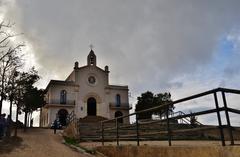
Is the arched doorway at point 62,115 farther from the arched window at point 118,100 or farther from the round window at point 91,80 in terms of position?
the arched window at point 118,100

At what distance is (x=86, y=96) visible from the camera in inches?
1623

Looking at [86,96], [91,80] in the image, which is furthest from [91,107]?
[91,80]

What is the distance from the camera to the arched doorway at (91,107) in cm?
4125

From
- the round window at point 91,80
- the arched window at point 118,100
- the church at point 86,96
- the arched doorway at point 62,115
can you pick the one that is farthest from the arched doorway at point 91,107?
the arched window at point 118,100

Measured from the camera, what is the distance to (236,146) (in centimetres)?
420

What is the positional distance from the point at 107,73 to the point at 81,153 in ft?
110

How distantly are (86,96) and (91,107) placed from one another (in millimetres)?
1878

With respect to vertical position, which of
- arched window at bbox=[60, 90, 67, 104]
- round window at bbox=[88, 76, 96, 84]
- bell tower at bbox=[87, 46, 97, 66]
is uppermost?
bell tower at bbox=[87, 46, 97, 66]

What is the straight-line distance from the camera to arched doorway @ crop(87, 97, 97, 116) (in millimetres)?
41250

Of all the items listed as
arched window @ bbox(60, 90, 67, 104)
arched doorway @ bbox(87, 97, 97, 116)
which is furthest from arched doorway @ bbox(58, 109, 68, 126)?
arched doorway @ bbox(87, 97, 97, 116)

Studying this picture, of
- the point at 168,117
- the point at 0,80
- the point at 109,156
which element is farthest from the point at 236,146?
the point at 0,80

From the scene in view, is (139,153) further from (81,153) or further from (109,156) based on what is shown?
(81,153)

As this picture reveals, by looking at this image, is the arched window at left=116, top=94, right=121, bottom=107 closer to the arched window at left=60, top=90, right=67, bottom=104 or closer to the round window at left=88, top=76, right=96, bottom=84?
the round window at left=88, top=76, right=96, bottom=84

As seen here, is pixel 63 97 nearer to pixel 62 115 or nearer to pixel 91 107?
pixel 62 115
